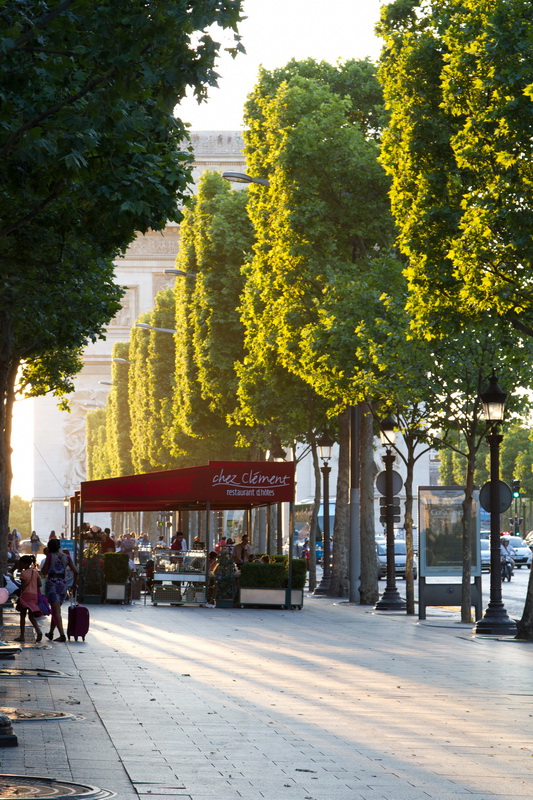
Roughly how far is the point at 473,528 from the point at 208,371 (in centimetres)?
2203

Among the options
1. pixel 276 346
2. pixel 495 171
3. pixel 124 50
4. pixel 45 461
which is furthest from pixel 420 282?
pixel 45 461

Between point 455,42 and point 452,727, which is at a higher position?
point 455,42

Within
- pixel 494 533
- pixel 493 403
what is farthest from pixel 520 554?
pixel 493 403

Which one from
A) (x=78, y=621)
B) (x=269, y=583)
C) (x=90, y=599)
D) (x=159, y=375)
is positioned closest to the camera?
(x=78, y=621)

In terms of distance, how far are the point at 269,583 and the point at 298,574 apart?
812mm

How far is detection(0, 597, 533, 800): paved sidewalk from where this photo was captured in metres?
9.95

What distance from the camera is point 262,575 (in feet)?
113

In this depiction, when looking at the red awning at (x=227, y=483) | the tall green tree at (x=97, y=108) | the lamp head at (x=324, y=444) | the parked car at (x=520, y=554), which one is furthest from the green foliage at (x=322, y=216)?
the parked car at (x=520, y=554)

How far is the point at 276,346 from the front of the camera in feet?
130

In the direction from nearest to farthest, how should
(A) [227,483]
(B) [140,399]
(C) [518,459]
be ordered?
(A) [227,483] < (B) [140,399] < (C) [518,459]

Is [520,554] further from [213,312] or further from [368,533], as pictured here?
[368,533]

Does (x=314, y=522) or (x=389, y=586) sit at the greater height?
(x=314, y=522)

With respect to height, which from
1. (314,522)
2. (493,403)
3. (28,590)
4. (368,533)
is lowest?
(28,590)

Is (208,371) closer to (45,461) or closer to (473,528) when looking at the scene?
(473,528)
